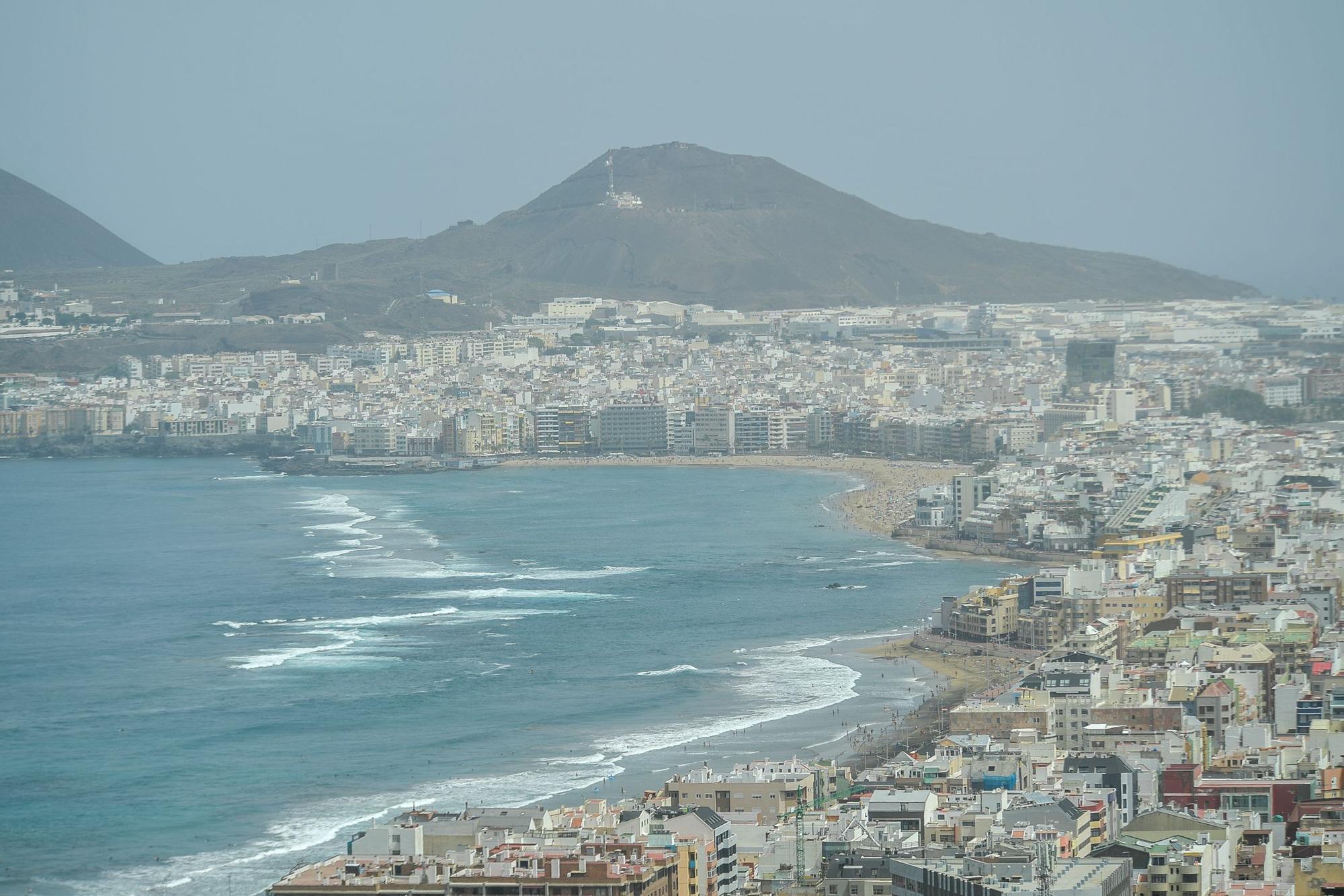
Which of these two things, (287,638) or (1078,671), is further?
(287,638)

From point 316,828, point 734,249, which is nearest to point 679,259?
point 734,249

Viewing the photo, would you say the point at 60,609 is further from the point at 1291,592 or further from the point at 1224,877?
the point at 1224,877

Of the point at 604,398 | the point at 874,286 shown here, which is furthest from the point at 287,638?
the point at 874,286

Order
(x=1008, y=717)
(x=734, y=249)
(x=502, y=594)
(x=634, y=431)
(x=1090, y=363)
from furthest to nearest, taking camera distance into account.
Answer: (x=734, y=249) → (x=1090, y=363) → (x=634, y=431) → (x=502, y=594) → (x=1008, y=717)

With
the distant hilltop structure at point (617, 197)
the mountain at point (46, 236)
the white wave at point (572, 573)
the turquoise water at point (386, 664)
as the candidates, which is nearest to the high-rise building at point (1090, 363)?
the turquoise water at point (386, 664)

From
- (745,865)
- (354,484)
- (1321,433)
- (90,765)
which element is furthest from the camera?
(354,484)

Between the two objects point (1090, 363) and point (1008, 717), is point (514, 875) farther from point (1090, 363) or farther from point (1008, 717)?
point (1090, 363)
